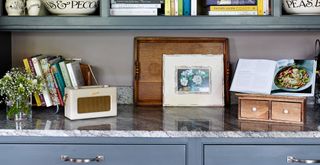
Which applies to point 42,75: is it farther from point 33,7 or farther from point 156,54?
point 156,54

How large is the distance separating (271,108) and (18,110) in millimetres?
1056

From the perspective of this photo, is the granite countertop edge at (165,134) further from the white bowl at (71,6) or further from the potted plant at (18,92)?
the white bowl at (71,6)

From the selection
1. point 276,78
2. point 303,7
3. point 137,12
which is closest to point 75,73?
point 137,12

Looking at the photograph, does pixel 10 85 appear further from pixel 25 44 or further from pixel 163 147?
pixel 163 147

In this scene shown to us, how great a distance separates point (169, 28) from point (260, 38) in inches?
23.1

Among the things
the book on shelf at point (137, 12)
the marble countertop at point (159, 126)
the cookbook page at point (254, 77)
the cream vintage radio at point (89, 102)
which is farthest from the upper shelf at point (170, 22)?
the marble countertop at point (159, 126)

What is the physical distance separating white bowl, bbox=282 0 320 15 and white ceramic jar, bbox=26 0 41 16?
43.8 inches

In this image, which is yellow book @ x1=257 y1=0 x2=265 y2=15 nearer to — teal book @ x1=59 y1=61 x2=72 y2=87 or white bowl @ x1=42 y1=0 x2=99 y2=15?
white bowl @ x1=42 y1=0 x2=99 y2=15

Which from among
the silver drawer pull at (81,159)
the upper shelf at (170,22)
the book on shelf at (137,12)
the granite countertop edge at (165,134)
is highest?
the book on shelf at (137,12)

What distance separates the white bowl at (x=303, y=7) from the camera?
1.96 meters

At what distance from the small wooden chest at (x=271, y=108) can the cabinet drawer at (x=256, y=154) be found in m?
0.17

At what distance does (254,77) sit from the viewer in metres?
1.97

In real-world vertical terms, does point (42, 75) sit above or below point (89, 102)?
above

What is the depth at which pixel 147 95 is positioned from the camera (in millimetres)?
2283
